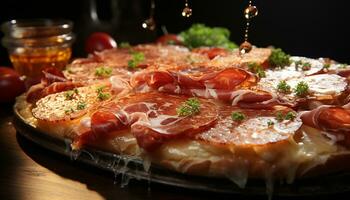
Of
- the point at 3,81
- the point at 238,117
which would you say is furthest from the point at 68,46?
the point at 238,117

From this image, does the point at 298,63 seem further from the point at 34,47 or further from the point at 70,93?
the point at 34,47

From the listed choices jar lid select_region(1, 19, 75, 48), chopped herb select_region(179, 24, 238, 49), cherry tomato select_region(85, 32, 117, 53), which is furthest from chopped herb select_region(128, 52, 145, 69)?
cherry tomato select_region(85, 32, 117, 53)

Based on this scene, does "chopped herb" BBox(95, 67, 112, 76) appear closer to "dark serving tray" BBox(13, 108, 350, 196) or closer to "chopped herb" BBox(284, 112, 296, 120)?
"dark serving tray" BBox(13, 108, 350, 196)

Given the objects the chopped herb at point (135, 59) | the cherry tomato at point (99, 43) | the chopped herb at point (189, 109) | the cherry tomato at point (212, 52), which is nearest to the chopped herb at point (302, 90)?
the chopped herb at point (189, 109)

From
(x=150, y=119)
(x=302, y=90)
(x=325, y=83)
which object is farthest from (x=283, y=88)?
(x=150, y=119)

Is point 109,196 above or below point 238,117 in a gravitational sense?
below

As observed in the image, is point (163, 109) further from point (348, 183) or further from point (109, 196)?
point (348, 183)

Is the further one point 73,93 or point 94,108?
point 73,93
